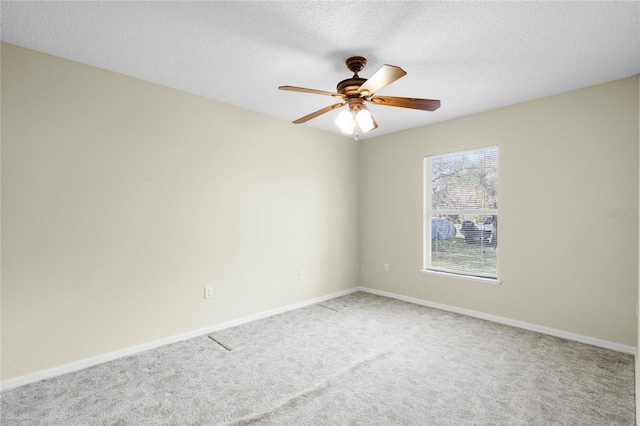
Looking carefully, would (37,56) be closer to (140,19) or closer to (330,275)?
(140,19)

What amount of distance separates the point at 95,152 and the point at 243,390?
2.25 metres

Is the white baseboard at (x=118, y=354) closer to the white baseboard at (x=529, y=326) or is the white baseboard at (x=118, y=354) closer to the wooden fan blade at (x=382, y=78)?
the white baseboard at (x=529, y=326)

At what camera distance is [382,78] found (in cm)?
204

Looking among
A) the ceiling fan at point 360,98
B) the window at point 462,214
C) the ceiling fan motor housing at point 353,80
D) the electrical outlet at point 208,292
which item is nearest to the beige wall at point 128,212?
the electrical outlet at point 208,292

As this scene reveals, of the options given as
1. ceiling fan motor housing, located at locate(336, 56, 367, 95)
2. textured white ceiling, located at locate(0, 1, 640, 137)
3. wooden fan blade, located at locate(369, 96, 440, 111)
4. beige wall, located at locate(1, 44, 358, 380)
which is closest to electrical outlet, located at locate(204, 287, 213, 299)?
beige wall, located at locate(1, 44, 358, 380)

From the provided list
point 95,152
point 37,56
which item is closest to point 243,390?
point 95,152

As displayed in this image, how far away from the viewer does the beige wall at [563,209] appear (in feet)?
9.49

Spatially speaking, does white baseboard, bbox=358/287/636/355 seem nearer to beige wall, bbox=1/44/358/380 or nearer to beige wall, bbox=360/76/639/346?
beige wall, bbox=360/76/639/346

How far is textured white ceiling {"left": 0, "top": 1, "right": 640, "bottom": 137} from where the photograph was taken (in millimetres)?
1935

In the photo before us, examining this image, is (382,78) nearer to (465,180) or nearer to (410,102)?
(410,102)

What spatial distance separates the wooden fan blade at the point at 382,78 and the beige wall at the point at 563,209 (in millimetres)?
1742

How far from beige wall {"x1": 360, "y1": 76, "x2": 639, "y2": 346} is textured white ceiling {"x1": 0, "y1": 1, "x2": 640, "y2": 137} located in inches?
15.0

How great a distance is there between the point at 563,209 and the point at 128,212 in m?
4.16

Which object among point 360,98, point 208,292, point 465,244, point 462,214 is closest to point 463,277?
point 465,244
